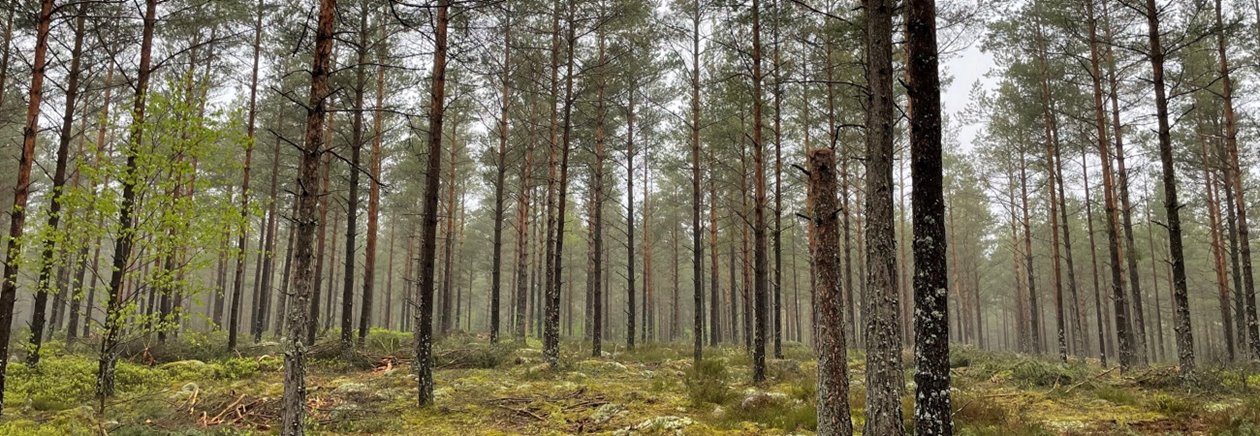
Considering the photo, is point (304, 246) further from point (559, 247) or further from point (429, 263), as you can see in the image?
point (559, 247)

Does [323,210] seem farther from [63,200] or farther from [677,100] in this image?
[677,100]

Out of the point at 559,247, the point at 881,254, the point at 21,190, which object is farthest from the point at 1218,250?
the point at 21,190

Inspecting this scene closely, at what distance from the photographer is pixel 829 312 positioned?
22.4 ft

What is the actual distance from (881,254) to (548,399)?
6233 millimetres

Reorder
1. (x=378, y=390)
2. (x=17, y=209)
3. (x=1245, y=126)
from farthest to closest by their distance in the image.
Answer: (x=1245, y=126) < (x=378, y=390) < (x=17, y=209)

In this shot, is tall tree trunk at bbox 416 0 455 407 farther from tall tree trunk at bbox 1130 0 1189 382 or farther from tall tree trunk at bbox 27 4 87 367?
tall tree trunk at bbox 1130 0 1189 382

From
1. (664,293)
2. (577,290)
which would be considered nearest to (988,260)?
(664,293)

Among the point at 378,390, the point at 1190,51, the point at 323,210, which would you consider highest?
the point at 1190,51

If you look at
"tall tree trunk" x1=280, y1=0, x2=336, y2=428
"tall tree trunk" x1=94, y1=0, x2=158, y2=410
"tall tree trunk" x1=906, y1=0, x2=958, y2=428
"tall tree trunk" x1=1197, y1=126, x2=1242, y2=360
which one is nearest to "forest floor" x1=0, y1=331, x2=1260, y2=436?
"tall tree trunk" x1=94, y1=0, x2=158, y2=410

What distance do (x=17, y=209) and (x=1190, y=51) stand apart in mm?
26246

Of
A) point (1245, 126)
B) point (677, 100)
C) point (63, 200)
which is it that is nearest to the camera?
point (63, 200)

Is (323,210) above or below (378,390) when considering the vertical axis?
above

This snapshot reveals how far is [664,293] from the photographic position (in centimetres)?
5734

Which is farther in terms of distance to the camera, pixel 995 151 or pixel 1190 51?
pixel 995 151
